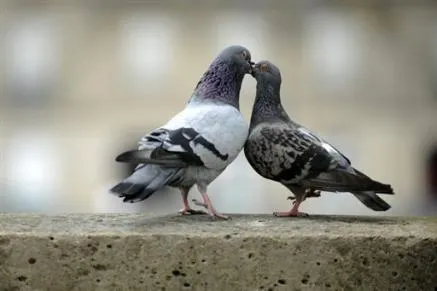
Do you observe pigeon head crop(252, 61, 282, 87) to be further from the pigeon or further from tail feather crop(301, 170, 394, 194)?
tail feather crop(301, 170, 394, 194)

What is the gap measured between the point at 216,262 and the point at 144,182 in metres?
0.17

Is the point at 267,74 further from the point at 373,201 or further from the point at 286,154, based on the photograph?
the point at 373,201

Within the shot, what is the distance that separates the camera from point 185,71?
4.91 metres

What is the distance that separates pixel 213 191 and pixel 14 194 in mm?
987

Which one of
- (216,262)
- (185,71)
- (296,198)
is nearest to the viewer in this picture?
(216,262)

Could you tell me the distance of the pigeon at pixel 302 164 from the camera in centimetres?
139

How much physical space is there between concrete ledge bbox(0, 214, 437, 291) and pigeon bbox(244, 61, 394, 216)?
0.46ft

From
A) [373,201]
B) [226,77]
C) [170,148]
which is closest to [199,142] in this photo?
[170,148]

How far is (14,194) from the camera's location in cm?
367

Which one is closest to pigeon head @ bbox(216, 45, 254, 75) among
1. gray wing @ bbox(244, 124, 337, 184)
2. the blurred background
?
gray wing @ bbox(244, 124, 337, 184)

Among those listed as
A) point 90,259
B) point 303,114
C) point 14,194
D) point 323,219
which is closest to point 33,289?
point 90,259

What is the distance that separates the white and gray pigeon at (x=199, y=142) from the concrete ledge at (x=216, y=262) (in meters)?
0.10

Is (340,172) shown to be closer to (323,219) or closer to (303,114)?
(323,219)

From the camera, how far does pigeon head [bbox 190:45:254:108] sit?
1491 mm
